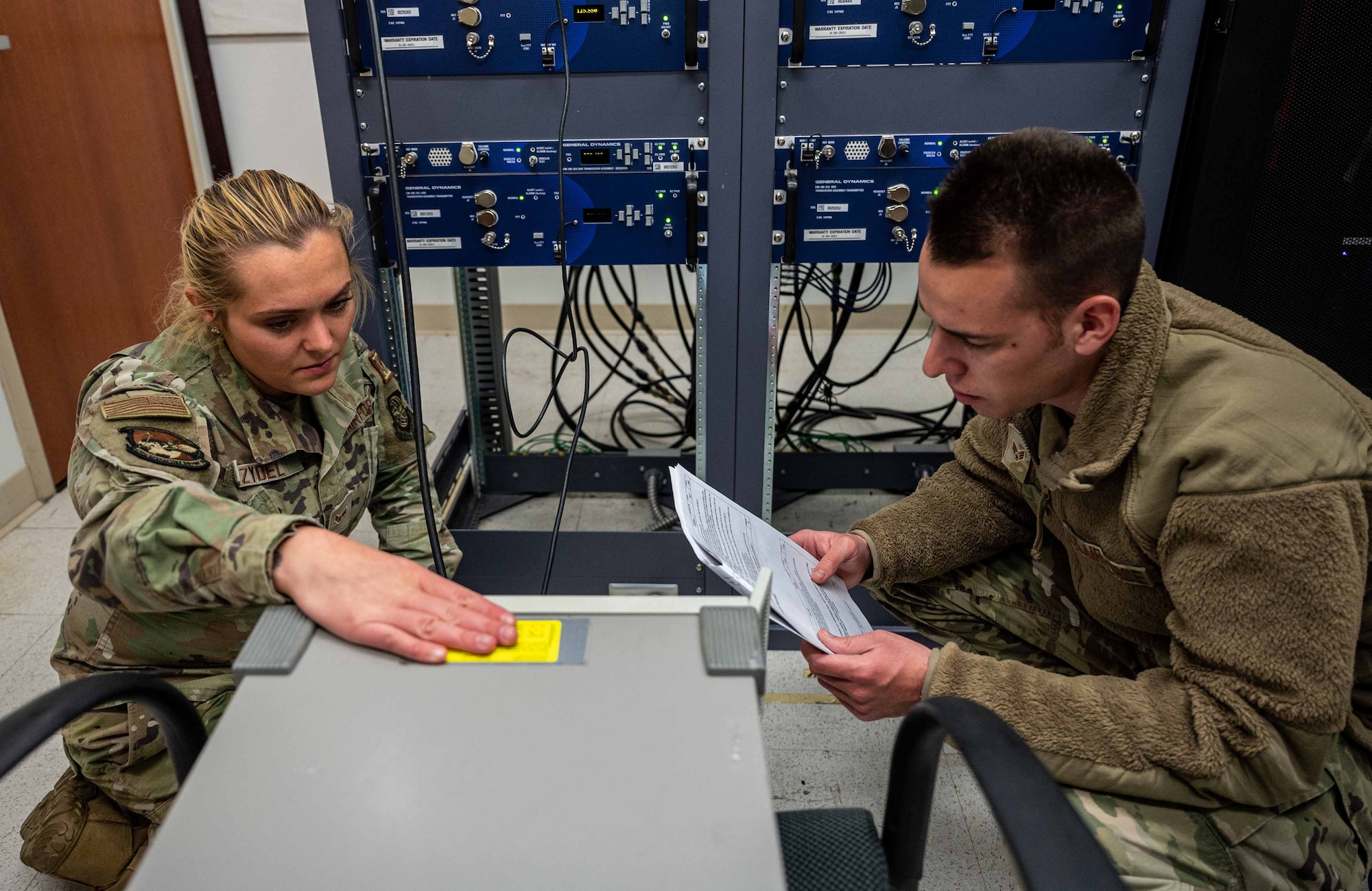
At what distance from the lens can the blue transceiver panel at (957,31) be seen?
1.48 m

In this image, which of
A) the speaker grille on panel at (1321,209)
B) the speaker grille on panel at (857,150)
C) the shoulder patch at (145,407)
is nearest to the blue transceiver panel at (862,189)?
the speaker grille on panel at (857,150)

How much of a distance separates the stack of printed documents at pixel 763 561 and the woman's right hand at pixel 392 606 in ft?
0.88

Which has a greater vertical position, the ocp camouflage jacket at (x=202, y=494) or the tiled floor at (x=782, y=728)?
the ocp camouflage jacket at (x=202, y=494)

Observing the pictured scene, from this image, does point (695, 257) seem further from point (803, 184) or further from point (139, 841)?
point (139, 841)

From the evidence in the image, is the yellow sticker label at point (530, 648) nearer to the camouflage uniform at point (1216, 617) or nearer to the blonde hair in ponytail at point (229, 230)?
the camouflage uniform at point (1216, 617)

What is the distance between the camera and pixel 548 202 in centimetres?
166

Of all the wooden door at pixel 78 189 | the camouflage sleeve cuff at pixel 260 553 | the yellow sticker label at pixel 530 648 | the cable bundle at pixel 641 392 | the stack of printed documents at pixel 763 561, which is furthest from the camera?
the cable bundle at pixel 641 392

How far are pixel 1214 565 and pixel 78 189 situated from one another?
9.64 ft

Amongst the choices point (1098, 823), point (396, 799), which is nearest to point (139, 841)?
point (396, 799)

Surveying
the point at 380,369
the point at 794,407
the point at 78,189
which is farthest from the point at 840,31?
the point at 78,189

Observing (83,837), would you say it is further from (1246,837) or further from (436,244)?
(1246,837)

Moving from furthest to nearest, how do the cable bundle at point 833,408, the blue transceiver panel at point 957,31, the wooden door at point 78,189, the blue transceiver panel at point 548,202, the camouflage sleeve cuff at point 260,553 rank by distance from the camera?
the cable bundle at point 833,408, the wooden door at point 78,189, the blue transceiver panel at point 548,202, the blue transceiver panel at point 957,31, the camouflage sleeve cuff at point 260,553

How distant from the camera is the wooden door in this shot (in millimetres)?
2262

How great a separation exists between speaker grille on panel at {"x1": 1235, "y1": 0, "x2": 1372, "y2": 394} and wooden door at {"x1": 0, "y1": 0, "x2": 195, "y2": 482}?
7.52 ft
